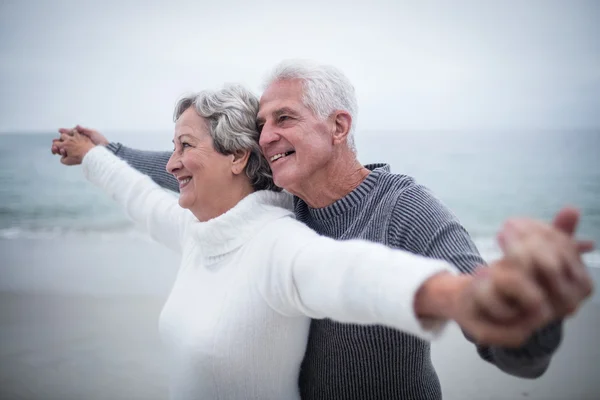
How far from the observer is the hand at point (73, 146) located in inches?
73.8

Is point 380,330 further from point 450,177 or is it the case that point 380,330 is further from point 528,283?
point 450,177

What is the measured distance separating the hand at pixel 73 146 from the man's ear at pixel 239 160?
2.83 feet

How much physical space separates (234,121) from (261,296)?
47 centimetres

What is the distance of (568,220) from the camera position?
1.67 feet

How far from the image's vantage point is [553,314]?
0.50 meters

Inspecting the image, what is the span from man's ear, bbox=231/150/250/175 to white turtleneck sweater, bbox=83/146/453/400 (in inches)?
3.2

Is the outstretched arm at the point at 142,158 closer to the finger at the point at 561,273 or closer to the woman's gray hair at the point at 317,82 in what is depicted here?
the woman's gray hair at the point at 317,82

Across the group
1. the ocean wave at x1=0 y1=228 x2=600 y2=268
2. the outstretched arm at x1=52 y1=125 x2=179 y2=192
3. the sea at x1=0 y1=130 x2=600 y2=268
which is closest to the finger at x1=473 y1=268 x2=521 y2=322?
the outstretched arm at x1=52 y1=125 x2=179 y2=192

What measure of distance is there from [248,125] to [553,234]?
0.92 m

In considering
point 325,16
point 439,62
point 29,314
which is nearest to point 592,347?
point 29,314

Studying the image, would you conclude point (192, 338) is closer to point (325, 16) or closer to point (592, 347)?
point (592, 347)

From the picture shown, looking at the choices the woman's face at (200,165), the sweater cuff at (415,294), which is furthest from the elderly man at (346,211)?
the sweater cuff at (415,294)

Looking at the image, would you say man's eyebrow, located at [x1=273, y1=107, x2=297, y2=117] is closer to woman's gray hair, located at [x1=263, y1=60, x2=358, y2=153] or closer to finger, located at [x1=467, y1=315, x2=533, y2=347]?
woman's gray hair, located at [x1=263, y1=60, x2=358, y2=153]

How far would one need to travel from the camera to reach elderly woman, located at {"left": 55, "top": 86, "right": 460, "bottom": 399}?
74 centimetres
